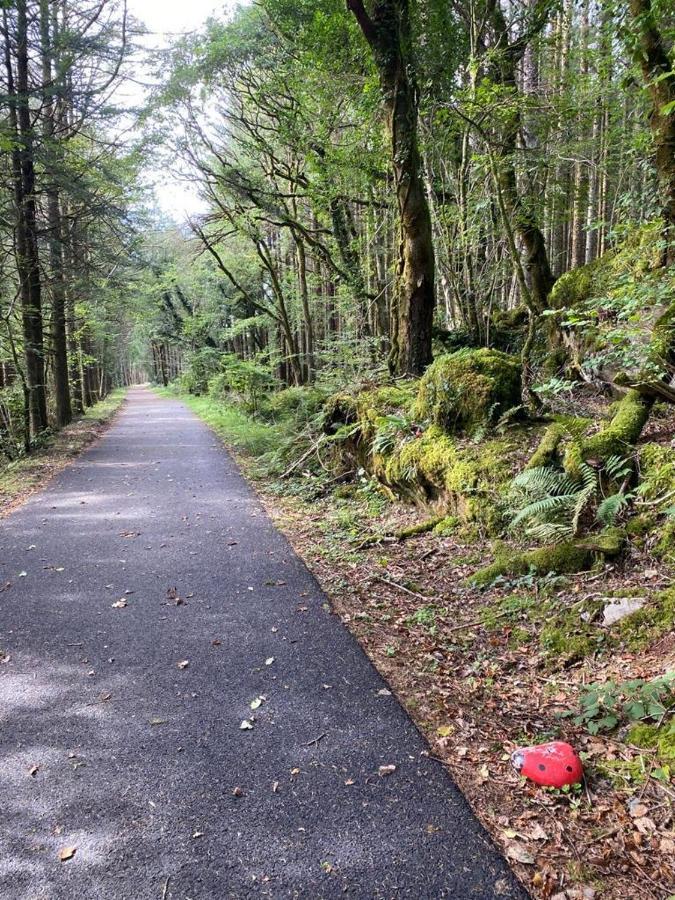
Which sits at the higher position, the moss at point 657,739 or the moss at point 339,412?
the moss at point 339,412

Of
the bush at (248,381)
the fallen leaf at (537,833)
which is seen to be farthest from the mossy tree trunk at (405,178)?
the bush at (248,381)

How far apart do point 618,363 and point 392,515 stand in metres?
3.27

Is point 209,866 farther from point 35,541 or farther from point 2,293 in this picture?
point 2,293

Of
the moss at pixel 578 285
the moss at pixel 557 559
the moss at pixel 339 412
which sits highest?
the moss at pixel 578 285

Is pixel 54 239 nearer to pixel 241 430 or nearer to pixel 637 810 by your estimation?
pixel 241 430

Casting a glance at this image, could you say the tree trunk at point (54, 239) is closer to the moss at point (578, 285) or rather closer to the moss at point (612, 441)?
the moss at point (578, 285)

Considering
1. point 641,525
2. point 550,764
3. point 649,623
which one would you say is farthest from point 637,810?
point 641,525

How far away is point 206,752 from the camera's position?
279cm

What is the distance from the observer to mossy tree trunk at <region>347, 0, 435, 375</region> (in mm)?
7996

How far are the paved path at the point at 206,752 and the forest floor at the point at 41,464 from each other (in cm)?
364

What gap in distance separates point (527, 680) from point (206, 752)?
2013mm

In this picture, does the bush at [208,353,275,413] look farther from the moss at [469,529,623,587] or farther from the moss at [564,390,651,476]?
the moss at [469,529,623,587]

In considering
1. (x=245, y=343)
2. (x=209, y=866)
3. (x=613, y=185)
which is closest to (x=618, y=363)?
(x=209, y=866)

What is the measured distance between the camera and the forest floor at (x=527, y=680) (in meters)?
2.19
